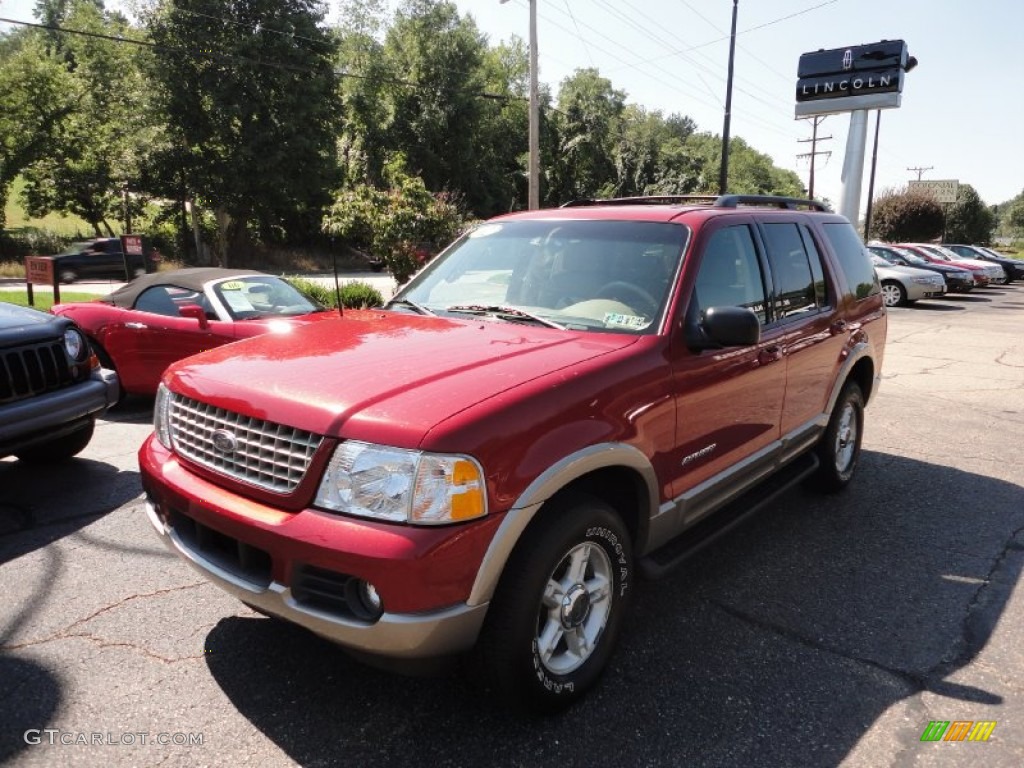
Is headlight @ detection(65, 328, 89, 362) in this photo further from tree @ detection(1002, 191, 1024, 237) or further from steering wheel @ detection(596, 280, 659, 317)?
tree @ detection(1002, 191, 1024, 237)

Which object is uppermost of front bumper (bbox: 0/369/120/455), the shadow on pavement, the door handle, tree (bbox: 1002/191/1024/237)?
tree (bbox: 1002/191/1024/237)

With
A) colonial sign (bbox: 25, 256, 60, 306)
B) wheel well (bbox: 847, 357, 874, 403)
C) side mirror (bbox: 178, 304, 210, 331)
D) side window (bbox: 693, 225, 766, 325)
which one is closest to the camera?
side window (bbox: 693, 225, 766, 325)

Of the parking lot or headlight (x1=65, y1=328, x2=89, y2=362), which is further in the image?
headlight (x1=65, y1=328, x2=89, y2=362)

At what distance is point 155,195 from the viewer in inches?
1281

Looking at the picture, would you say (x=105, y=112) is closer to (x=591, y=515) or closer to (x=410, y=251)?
(x=410, y=251)

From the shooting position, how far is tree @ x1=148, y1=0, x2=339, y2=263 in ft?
100

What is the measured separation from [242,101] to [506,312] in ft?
107

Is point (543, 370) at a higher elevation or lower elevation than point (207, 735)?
higher

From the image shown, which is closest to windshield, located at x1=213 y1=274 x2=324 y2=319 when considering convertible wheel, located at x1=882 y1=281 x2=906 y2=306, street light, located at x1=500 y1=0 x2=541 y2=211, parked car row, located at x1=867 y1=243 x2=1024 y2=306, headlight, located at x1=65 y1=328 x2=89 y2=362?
headlight, located at x1=65 y1=328 x2=89 y2=362

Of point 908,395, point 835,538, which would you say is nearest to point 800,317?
point 835,538

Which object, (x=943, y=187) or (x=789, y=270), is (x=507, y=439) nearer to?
(x=789, y=270)

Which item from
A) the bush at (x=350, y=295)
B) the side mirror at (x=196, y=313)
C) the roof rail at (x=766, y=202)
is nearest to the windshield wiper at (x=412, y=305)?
the roof rail at (x=766, y=202)

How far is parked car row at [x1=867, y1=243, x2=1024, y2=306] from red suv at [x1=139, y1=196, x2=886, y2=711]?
14.5 meters

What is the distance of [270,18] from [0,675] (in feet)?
116
